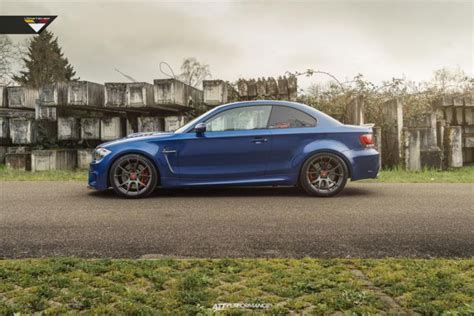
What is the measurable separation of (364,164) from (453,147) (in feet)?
16.8

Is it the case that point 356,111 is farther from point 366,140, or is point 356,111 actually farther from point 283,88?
point 366,140

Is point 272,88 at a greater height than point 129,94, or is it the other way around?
point 272,88

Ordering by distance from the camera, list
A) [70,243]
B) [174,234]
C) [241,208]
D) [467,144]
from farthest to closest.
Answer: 1. [467,144]
2. [241,208]
3. [174,234]
4. [70,243]

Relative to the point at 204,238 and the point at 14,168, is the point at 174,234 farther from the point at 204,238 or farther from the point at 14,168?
the point at 14,168

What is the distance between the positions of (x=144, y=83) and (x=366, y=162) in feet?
19.3

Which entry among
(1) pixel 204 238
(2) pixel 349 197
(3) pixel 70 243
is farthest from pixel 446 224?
(3) pixel 70 243

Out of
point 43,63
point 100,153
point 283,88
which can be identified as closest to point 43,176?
point 100,153

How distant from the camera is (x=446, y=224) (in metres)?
5.23

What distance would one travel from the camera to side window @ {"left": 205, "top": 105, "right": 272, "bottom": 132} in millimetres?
7321

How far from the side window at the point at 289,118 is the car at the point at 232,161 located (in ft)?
0.43

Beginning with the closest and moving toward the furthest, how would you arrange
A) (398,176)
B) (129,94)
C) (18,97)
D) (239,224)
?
(239,224)
(398,176)
(129,94)
(18,97)

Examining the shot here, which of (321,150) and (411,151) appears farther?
(411,151)

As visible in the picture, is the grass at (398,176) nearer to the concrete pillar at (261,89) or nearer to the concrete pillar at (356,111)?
the concrete pillar at (356,111)

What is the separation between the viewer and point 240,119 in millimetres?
7320
